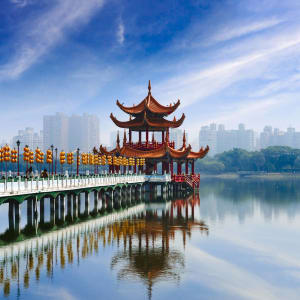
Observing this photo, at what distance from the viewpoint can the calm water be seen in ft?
63.4

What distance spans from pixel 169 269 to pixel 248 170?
548 ft

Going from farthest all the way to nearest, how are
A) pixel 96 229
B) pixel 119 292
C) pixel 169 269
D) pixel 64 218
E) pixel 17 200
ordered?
1. pixel 64 218
2. pixel 96 229
3. pixel 17 200
4. pixel 169 269
5. pixel 119 292

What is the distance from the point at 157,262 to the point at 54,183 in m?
14.0

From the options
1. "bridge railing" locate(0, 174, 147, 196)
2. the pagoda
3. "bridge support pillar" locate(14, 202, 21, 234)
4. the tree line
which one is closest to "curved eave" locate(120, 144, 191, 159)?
the pagoda

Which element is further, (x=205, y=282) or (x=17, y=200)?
(x=17, y=200)

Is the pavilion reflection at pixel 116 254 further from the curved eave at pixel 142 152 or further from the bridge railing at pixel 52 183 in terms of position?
the curved eave at pixel 142 152

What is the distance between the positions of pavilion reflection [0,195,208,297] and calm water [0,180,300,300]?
43mm

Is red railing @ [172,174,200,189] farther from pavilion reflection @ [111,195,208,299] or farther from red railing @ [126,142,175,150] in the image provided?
pavilion reflection @ [111,195,208,299]

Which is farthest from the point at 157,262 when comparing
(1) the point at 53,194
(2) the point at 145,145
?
(2) the point at 145,145

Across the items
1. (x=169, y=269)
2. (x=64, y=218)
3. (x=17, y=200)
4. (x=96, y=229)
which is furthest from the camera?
(x=64, y=218)

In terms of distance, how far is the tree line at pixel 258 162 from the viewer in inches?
6831

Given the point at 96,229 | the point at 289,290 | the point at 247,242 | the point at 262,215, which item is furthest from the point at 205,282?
the point at 262,215

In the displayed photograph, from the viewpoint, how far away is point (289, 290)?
20.0 m

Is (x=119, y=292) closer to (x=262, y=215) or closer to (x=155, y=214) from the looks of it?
(x=155, y=214)
